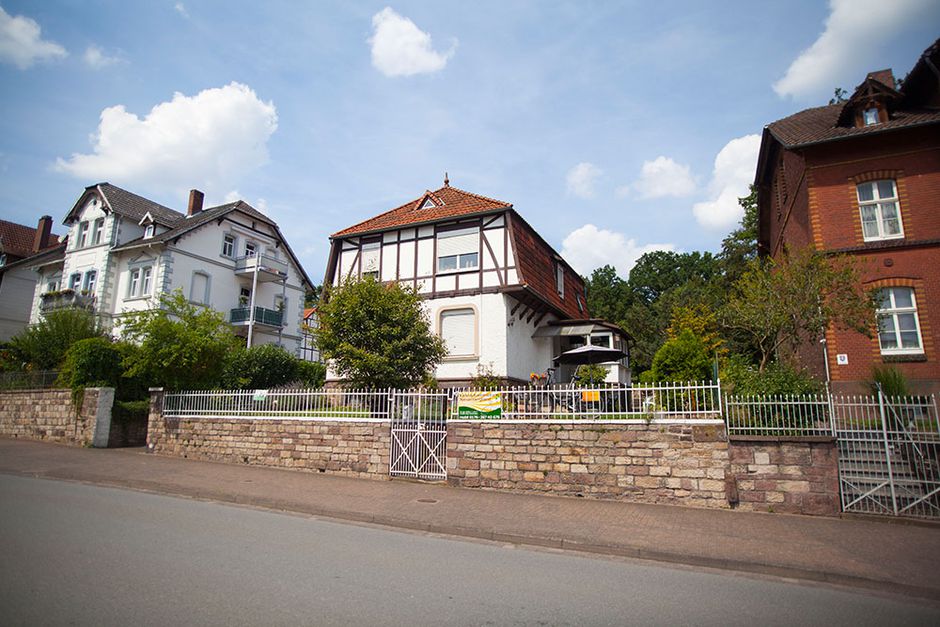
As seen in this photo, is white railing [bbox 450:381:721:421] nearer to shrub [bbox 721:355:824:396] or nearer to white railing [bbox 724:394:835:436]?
white railing [bbox 724:394:835:436]

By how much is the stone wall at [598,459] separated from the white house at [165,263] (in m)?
21.7

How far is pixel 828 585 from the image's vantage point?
6.28 m

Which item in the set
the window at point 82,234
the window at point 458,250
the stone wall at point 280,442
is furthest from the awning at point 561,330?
the window at point 82,234

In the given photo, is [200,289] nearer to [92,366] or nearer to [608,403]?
[92,366]

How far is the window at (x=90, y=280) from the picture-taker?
30.6 meters

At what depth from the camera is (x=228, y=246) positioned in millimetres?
32531

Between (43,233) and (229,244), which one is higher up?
(43,233)

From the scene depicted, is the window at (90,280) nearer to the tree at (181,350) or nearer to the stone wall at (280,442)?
the tree at (181,350)

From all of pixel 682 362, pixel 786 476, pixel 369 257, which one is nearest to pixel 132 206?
pixel 369 257

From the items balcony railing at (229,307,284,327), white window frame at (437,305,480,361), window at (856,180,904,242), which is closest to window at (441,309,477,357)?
white window frame at (437,305,480,361)

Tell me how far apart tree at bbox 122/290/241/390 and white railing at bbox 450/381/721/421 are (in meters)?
10.1

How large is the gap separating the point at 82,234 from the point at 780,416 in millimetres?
37008

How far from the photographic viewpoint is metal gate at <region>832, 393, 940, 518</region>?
355 inches

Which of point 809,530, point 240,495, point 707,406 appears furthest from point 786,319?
point 240,495
